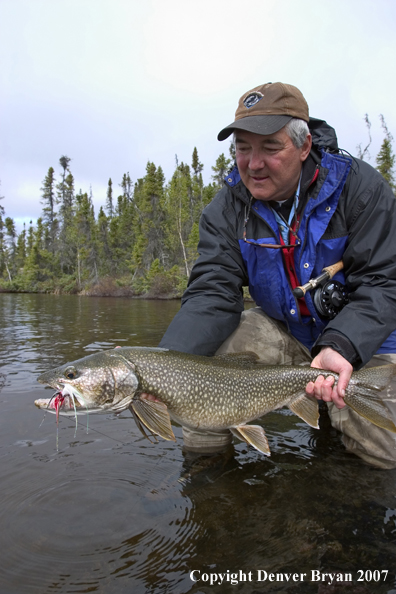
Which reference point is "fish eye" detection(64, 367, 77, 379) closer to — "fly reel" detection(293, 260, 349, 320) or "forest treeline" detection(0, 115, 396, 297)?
"fly reel" detection(293, 260, 349, 320)

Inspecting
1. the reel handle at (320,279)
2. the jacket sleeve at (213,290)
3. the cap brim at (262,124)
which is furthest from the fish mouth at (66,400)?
the cap brim at (262,124)

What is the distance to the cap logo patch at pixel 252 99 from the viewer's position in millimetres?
3660

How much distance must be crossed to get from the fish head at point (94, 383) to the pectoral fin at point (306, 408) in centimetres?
139

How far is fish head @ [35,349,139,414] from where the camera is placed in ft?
9.61

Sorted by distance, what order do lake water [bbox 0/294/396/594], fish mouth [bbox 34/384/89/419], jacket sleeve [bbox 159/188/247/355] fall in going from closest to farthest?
lake water [bbox 0/294/396/594]
fish mouth [bbox 34/384/89/419]
jacket sleeve [bbox 159/188/247/355]

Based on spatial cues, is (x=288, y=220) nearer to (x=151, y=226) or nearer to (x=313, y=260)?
(x=313, y=260)

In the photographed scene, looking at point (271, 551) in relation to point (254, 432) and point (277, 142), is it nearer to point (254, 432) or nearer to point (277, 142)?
point (254, 432)

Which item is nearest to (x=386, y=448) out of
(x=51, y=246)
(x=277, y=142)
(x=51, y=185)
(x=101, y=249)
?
(x=277, y=142)

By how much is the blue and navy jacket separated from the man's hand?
9cm

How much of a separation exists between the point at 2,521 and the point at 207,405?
162 centimetres

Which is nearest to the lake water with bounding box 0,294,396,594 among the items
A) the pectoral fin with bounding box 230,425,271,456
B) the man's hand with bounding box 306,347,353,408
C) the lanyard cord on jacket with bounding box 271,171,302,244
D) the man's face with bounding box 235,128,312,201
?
the pectoral fin with bounding box 230,425,271,456

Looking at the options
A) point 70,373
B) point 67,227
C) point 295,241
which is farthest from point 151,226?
point 70,373

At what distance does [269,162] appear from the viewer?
3656mm

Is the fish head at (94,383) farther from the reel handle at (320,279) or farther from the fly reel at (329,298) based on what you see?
the fly reel at (329,298)
